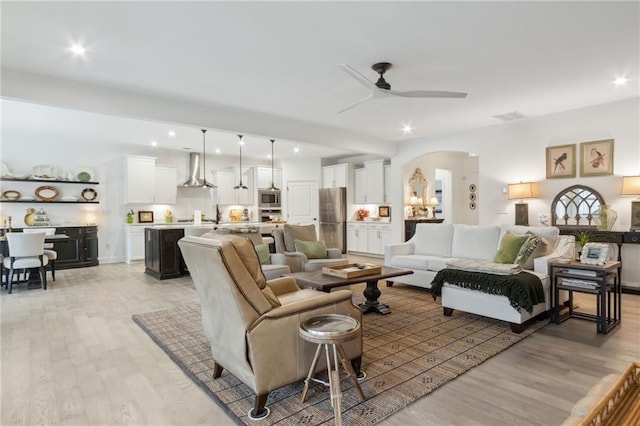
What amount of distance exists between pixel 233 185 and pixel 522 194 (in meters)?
6.98

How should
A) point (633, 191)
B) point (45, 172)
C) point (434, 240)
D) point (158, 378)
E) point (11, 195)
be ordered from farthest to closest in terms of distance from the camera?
point (45, 172), point (11, 195), point (434, 240), point (633, 191), point (158, 378)

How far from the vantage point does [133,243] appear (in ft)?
26.4

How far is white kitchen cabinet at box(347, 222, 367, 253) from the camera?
A: 9.29 metres

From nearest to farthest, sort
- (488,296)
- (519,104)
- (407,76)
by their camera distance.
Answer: (488,296) → (407,76) → (519,104)

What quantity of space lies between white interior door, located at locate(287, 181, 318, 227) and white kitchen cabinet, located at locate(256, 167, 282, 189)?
36 centimetres

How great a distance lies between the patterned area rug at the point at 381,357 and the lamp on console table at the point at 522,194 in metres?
2.73

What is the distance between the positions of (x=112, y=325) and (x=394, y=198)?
611cm

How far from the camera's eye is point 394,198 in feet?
26.8

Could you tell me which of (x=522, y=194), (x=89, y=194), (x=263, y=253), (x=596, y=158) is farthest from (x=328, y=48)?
(x=89, y=194)

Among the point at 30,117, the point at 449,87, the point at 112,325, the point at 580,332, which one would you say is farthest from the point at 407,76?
the point at 30,117

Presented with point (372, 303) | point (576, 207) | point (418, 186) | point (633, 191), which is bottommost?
point (372, 303)

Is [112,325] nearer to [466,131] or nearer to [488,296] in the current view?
[488,296]

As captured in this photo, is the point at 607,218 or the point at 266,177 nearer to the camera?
the point at 607,218

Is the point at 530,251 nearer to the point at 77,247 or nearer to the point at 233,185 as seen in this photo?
the point at 233,185
